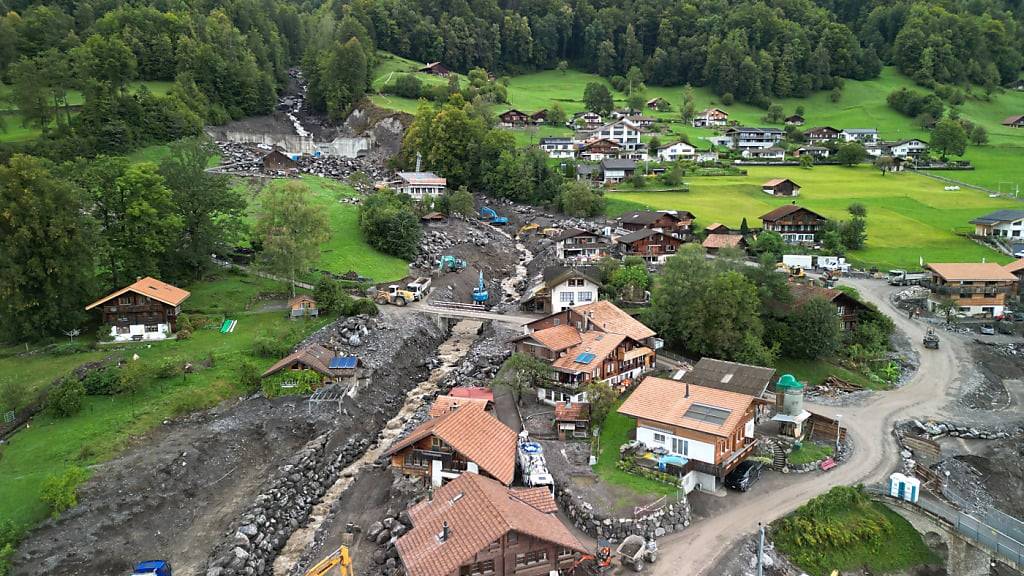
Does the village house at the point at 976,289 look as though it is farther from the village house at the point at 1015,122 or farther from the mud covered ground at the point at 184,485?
the village house at the point at 1015,122

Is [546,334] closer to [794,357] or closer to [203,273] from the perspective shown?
[794,357]

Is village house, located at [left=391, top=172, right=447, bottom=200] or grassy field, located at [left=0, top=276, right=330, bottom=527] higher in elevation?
village house, located at [left=391, top=172, right=447, bottom=200]

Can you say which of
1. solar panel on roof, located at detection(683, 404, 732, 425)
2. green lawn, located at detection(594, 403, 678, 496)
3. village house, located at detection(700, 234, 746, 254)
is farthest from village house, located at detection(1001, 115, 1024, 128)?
solar panel on roof, located at detection(683, 404, 732, 425)

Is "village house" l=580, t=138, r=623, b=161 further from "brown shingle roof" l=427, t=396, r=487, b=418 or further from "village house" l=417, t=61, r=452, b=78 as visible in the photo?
"brown shingle roof" l=427, t=396, r=487, b=418

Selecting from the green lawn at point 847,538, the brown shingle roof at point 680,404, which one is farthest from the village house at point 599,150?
the green lawn at point 847,538

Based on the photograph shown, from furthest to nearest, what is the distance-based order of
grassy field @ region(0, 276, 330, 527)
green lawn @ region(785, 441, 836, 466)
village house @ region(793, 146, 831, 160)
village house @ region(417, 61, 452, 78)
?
village house @ region(417, 61, 452, 78) < village house @ region(793, 146, 831, 160) < green lawn @ region(785, 441, 836, 466) < grassy field @ region(0, 276, 330, 527)

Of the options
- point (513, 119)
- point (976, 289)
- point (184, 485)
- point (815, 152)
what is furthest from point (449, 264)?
point (815, 152)

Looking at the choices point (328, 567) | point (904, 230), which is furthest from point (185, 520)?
point (904, 230)
